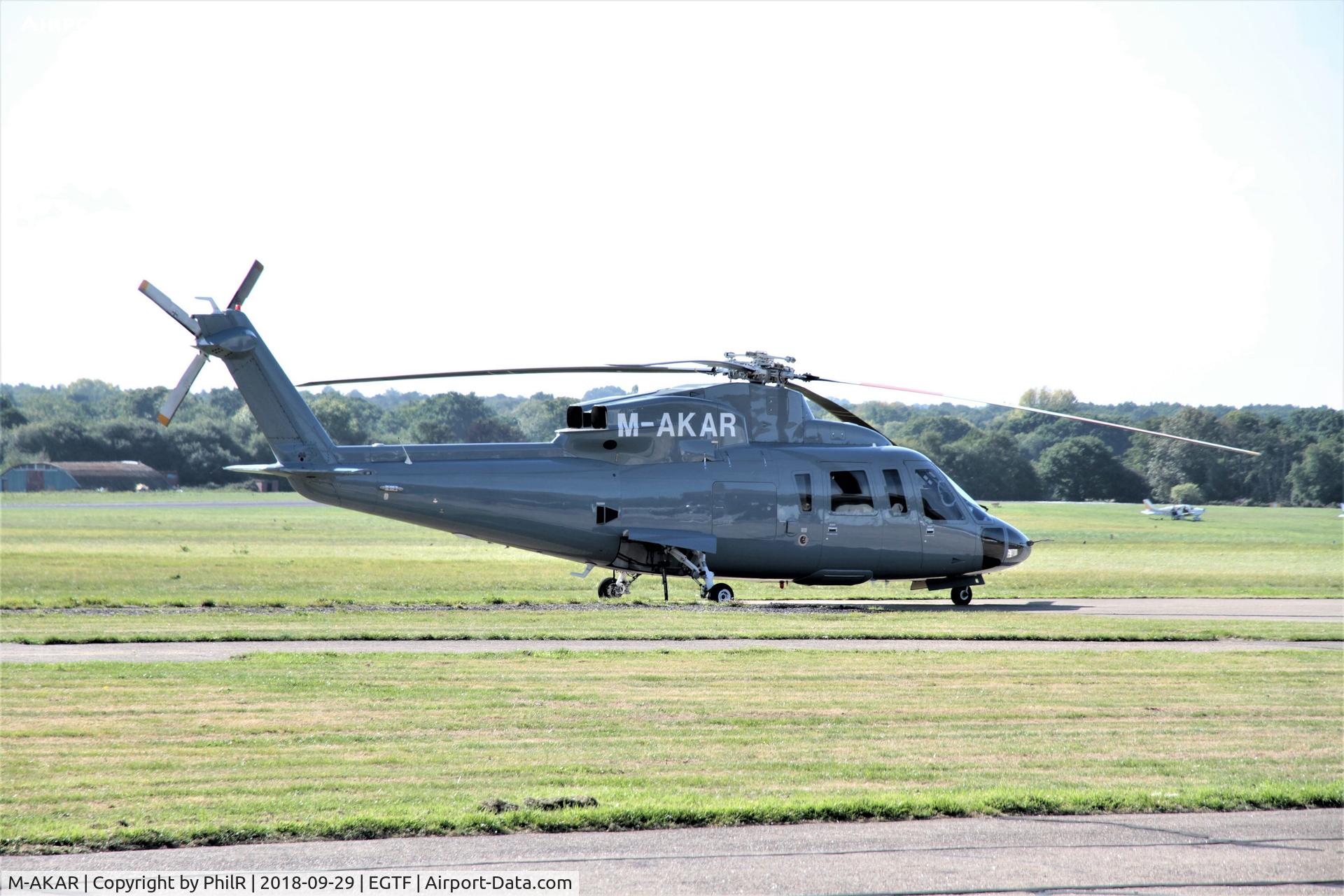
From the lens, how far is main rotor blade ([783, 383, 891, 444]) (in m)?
25.8

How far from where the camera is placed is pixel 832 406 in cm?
2666

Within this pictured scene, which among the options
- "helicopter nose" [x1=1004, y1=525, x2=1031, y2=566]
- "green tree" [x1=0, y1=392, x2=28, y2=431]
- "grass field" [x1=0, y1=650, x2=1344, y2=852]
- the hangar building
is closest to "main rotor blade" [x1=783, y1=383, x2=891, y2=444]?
"helicopter nose" [x1=1004, y1=525, x2=1031, y2=566]

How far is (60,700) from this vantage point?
16750mm

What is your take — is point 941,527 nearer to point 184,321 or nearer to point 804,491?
point 804,491

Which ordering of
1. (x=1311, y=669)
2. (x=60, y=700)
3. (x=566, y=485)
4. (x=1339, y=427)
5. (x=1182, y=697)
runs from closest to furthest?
(x=60, y=700)
(x=1182, y=697)
(x=1311, y=669)
(x=566, y=485)
(x=1339, y=427)

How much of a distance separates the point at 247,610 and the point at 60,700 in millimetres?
12031

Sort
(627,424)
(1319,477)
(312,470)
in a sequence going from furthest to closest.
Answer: (1319,477)
(627,424)
(312,470)

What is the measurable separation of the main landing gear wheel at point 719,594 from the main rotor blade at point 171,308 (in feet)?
32.7

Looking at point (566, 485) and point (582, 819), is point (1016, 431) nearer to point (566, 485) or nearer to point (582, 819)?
point (566, 485)

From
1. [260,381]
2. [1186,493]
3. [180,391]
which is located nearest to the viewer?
[180,391]

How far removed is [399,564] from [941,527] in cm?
2296

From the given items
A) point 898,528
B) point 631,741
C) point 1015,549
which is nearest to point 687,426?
point 898,528

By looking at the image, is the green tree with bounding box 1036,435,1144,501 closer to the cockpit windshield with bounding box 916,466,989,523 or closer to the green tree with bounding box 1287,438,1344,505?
the green tree with bounding box 1287,438,1344,505

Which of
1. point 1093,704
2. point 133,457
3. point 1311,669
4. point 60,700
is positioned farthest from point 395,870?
point 133,457
